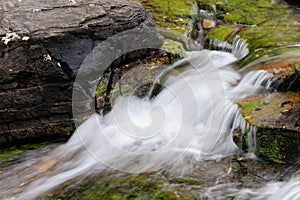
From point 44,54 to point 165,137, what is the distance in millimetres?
2653

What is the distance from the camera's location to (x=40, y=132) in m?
6.29

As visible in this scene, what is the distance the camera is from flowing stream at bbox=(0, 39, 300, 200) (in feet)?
17.1

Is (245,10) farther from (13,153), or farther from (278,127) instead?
(13,153)

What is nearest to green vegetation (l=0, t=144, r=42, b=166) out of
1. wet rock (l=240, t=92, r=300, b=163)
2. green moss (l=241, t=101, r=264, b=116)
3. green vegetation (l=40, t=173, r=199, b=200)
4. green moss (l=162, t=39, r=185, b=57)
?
green vegetation (l=40, t=173, r=199, b=200)

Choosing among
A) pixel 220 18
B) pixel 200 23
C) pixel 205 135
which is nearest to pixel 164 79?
pixel 205 135

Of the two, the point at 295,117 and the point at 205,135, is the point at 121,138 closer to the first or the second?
the point at 205,135

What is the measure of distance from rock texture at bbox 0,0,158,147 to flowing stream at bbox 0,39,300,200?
632 mm

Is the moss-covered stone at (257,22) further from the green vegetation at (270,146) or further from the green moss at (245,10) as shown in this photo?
the green vegetation at (270,146)

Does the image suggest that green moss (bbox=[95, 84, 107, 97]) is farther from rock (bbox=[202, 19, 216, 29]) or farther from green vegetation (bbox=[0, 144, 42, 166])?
rock (bbox=[202, 19, 216, 29])

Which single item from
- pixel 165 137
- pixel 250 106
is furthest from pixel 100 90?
pixel 250 106

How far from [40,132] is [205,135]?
3.10 metres

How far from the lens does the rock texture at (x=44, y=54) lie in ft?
18.9

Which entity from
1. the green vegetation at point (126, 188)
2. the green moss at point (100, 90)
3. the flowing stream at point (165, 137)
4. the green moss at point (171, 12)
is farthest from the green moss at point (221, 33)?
the green vegetation at point (126, 188)

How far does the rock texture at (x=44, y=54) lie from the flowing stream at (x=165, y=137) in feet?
2.07
